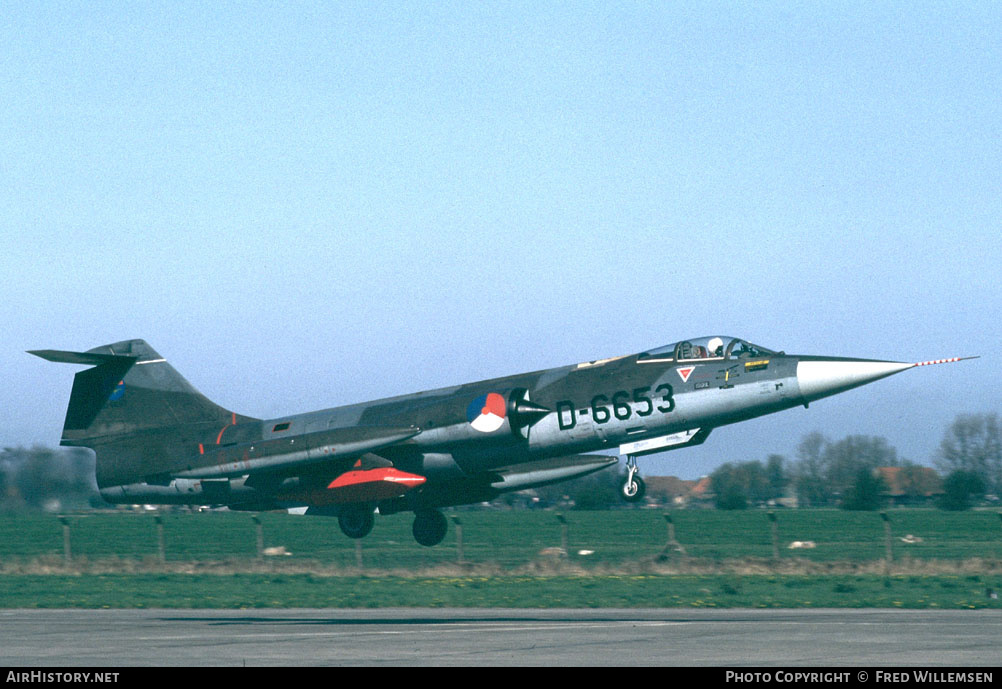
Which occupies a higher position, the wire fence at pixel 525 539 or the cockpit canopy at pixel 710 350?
the cockpit canopy at pixel 710 350

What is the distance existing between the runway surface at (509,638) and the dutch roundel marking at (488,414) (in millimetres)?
6018

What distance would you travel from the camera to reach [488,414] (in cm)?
2931

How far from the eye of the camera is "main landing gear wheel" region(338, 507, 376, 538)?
31453 mm

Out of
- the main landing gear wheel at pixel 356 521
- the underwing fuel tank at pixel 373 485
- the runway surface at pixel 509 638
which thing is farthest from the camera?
the main landing gear wheel at pixel 356 521

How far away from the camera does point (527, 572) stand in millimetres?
33500

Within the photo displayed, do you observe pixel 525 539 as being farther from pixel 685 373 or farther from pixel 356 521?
pixel 685 373

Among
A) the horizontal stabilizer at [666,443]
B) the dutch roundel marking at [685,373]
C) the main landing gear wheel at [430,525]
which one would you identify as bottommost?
the main landing gear wheel at [430,525]

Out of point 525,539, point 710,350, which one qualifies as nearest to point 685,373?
point 710,350

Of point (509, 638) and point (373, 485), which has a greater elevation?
point (373, 485)

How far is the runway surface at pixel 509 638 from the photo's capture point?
14891 mm

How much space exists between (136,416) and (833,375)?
18195mm

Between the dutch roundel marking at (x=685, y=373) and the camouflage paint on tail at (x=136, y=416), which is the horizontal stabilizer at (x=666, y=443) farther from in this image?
the camouflage paint on tail at (x=136, y=416)

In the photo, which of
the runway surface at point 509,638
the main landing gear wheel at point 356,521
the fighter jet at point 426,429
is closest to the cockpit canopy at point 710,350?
the fighter jet at point 426,429
